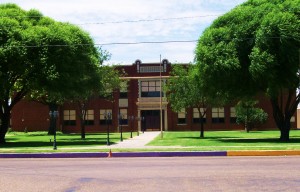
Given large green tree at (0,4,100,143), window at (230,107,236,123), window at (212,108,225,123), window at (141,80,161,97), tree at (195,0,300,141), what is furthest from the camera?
window at (212,108,225,123)

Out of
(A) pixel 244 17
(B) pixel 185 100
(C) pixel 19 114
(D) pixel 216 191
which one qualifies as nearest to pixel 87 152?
(D) pixel 216 191

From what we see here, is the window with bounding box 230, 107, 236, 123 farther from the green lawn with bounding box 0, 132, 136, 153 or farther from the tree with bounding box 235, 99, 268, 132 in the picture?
the green lawn with bounding box 0, 132, 136, 153

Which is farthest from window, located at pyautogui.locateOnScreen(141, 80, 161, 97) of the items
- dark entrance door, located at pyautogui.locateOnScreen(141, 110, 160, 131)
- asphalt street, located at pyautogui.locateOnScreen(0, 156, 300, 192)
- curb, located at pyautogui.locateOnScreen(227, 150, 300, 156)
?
asphalt street, located at pyautogui.locateOnScreen(0, 156, 300, 192)

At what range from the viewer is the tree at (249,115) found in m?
60.9

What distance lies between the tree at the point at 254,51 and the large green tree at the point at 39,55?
892 centimetres

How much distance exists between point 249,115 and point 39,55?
1425 inches

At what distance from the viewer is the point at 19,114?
233ft

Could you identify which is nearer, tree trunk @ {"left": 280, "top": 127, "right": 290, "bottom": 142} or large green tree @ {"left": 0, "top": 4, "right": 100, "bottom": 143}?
large green tree @ {"left": 0, "top": 4, "right": 100, "bottom": 143}

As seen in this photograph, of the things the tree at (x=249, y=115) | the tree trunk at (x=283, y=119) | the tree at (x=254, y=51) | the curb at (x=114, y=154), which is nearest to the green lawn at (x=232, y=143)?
the tree trunk at (x=283, y=119)

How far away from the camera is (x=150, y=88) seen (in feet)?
221

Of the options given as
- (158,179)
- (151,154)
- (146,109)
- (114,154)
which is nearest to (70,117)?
(146,109)

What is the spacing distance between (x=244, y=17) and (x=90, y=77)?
12759mm

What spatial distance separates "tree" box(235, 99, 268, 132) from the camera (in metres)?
60.9

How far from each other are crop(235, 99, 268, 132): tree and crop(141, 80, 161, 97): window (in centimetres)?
1161
